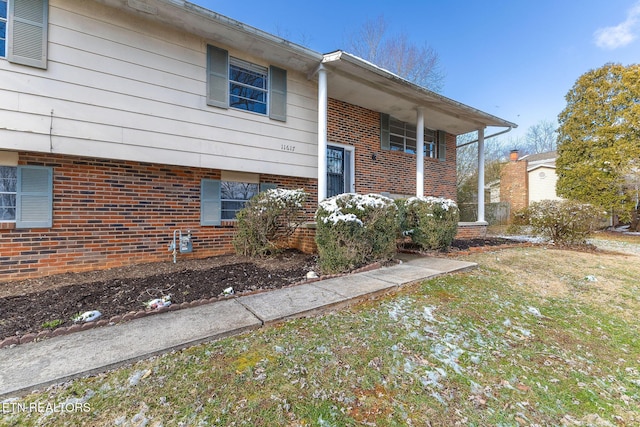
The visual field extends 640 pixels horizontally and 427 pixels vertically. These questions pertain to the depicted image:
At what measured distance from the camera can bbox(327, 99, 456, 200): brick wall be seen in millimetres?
7633

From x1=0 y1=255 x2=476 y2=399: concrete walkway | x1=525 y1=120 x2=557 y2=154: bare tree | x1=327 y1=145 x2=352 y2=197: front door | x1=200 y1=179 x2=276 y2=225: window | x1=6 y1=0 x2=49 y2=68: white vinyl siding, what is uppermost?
x1=525 y1=120 x2=557 y2=154: bare tree

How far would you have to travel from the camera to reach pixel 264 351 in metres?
2.17

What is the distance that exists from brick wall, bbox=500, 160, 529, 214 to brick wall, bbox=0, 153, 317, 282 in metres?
18.0

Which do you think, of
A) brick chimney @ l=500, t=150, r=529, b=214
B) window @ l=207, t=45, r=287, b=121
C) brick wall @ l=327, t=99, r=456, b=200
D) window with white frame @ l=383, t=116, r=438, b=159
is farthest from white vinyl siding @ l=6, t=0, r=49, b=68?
brick chimney @ l=500, t=150, r=529, b=214

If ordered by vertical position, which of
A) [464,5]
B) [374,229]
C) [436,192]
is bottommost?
[374,229]

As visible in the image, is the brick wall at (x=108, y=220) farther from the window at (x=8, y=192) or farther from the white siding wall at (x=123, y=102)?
the white siding wall at (x=123, y=102)

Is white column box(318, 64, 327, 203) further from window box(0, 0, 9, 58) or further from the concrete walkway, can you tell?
window box(0, 0, 9, 58)

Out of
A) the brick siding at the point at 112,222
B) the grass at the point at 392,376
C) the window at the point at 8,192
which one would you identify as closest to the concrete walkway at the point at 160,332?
the grass at the point at 392,376

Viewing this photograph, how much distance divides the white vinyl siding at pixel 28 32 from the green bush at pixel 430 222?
6626 millimetres

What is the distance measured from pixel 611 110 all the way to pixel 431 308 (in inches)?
620

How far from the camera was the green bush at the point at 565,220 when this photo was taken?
7195 millimetres

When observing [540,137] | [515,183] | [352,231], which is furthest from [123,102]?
[540,137]

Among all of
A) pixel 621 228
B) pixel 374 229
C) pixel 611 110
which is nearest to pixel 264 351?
pixel 374 229

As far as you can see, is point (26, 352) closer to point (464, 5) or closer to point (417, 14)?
point (464, 5)
